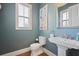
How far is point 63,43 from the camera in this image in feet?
5.76

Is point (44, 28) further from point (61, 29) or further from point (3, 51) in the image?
point (3, 51)

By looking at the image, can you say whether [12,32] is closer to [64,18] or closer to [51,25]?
[51,25]

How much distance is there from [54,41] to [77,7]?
578 mm

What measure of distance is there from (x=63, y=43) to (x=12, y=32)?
0.74 meters

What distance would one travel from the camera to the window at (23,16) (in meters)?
1.78

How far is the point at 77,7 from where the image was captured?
1736 mm

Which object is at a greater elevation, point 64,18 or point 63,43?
point 64,18

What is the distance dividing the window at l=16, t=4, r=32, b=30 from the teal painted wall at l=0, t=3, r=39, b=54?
0.06 m

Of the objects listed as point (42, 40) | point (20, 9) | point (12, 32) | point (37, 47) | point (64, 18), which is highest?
point (20, 9)

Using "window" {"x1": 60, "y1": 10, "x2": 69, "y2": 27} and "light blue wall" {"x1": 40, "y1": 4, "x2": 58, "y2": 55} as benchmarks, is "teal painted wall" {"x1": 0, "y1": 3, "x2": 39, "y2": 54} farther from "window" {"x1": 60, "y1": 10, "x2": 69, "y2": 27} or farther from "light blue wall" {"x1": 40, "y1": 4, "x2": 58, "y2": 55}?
"window" {"x1": 60, "y1": 10, "x2": 69, "y2": 27}

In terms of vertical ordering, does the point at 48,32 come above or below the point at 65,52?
above

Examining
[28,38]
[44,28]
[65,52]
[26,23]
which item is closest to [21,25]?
A: [26,23]

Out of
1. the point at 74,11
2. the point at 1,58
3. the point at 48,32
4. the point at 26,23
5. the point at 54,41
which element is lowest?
the point at 1,58

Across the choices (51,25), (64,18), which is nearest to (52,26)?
(51,25)
